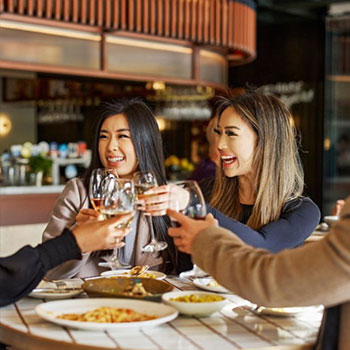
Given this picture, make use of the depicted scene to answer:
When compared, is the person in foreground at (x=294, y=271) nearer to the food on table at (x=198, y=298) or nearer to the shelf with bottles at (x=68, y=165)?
the food on table at (x=198, y=298)

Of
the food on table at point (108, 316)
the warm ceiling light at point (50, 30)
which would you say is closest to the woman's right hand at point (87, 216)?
the food on table at point (108, 316)

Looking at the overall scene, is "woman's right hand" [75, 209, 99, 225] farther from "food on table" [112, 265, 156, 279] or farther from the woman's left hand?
the woman's left hand

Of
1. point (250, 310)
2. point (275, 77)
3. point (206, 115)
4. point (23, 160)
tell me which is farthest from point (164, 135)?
point (250, 310)

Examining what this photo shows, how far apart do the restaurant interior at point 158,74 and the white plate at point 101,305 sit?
420 mm

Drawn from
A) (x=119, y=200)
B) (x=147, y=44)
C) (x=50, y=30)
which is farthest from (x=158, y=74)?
(x=119, y=200)

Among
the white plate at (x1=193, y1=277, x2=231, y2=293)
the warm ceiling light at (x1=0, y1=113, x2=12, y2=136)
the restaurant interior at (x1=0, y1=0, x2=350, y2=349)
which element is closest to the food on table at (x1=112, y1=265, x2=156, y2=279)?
the white plate at (x1=193, y1=277, x2=231, y2=293)

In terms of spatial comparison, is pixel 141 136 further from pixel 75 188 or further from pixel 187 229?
pixel 187 229

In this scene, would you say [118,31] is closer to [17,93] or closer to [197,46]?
[197,46]

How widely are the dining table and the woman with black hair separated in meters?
0.84

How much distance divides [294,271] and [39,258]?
756 millimetres

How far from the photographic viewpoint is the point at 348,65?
9781 mm

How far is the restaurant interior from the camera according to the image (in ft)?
19.7

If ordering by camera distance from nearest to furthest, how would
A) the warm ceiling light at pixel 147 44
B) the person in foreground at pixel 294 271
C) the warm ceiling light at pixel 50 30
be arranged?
the person in foreground at pixel 294 271, the warm ceiling light at pixel 50 30, the warm ceiling light at pixel 147 44

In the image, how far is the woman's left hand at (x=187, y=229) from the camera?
1.97 metres
